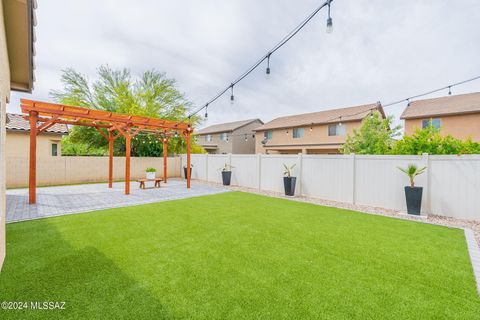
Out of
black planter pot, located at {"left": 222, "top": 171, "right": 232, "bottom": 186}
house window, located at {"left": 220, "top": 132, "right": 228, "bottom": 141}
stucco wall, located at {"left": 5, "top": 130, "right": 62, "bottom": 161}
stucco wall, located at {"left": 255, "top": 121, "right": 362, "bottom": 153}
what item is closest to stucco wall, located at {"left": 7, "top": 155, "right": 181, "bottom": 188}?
stucco wall, located at {"left": 5, "top": 130, "right": 62, "bottom": 161}

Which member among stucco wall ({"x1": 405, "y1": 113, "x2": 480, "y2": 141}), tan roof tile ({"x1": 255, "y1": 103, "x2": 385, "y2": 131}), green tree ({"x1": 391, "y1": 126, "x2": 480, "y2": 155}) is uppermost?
tan roof tile ({"x1": 255, "y1": 103, "x2": 385, "y2": 131})

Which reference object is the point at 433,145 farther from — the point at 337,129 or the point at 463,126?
the point at 337,129

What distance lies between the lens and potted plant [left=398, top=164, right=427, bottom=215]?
21.0ft

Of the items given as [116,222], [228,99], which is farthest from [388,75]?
[116,222]

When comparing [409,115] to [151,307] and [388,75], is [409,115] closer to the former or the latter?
[388,75]

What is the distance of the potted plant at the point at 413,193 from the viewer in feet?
21.0

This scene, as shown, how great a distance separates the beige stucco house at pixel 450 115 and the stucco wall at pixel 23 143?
24690 millimetres

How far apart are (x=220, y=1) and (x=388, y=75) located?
386 inches

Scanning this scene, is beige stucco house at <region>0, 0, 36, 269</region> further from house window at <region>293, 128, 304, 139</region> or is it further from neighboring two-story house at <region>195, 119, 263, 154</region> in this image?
neighboring two-story house at <region>195, 119, 263, 154</region>

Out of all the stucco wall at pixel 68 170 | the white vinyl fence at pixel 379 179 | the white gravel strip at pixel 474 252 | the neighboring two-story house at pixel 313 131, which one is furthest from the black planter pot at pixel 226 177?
the neighboring two-story house at pixel 313 131

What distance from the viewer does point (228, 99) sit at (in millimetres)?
7336

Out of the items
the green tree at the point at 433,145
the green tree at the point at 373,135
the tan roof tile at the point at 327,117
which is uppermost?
the tan roof tile at the point at 327,117

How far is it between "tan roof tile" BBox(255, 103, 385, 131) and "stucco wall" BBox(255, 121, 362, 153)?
1.76 ft

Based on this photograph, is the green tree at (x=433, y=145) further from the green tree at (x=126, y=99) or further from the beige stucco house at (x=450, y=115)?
the green tree at (x=126, y=99)
